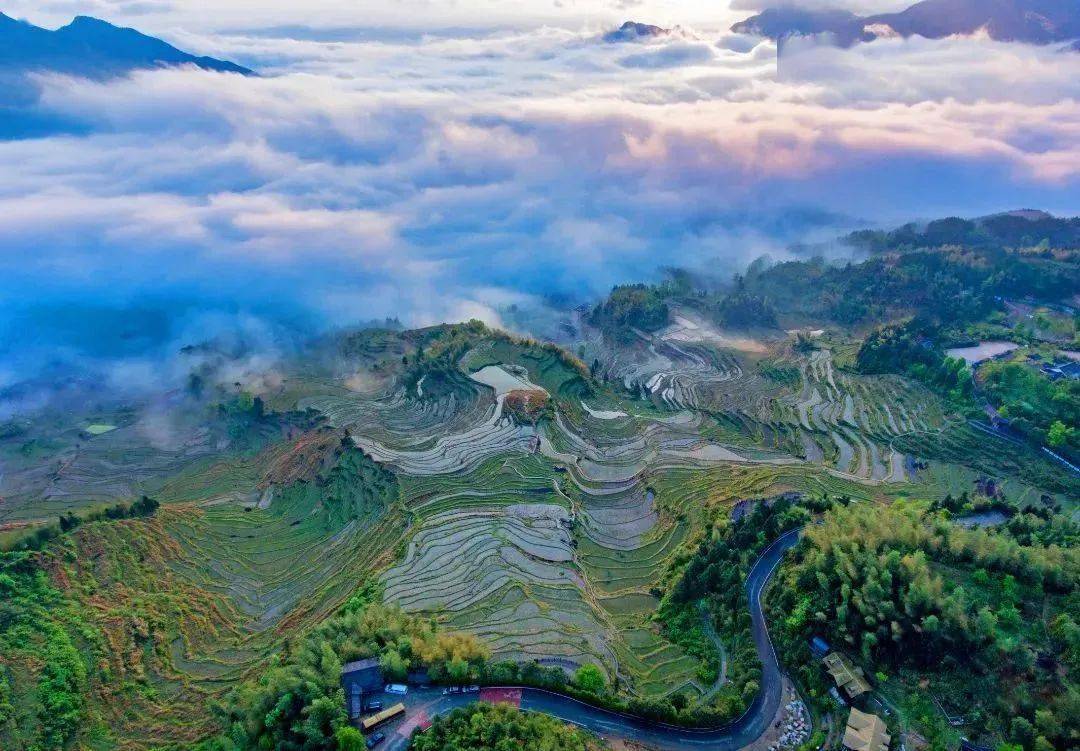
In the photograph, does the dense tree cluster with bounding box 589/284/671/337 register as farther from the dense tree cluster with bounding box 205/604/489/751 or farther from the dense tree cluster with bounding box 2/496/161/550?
the dense tree cluster with bounding box 205/604/489/751

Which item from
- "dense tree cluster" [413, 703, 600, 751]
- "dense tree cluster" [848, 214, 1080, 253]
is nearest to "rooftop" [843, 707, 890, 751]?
"dense tree cluster" [413, 703, 600, 751]

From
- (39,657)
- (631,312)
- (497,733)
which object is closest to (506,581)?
(497,733)

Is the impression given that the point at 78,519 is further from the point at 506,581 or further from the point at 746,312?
the point at 746,312

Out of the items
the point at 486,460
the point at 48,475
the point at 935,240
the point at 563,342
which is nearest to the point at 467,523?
the point at 486,460

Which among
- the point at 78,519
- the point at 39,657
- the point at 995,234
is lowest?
the point at 39,657

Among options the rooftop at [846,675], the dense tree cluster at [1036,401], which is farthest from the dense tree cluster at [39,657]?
the dense tree cluster at [1036,401]

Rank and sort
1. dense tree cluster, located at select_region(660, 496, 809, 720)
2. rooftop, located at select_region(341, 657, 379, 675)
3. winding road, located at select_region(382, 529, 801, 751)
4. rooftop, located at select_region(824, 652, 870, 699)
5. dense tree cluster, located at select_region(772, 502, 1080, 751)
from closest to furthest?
dense tree cluster, located at select_region(772, 502, 1080, 751) < winding road, located at select_region(382, 529, 801, 751) < rooftop, located at select_region(824, 652, 870, 699) < rooftop, located at select_region(341, 657, 379, 675) < dense tree cluster, located at select_region(660, 496, 809, 720)

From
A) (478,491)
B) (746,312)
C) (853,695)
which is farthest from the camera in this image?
(746,312)

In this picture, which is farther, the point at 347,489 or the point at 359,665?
the point at 347,489

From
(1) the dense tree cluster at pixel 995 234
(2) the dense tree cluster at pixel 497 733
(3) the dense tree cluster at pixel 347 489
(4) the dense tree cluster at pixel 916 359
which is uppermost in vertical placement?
(1) the dense tree cluster at pixel 995 234

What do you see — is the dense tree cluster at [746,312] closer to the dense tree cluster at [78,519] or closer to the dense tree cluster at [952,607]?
the dense tree cluster at [952,607]
